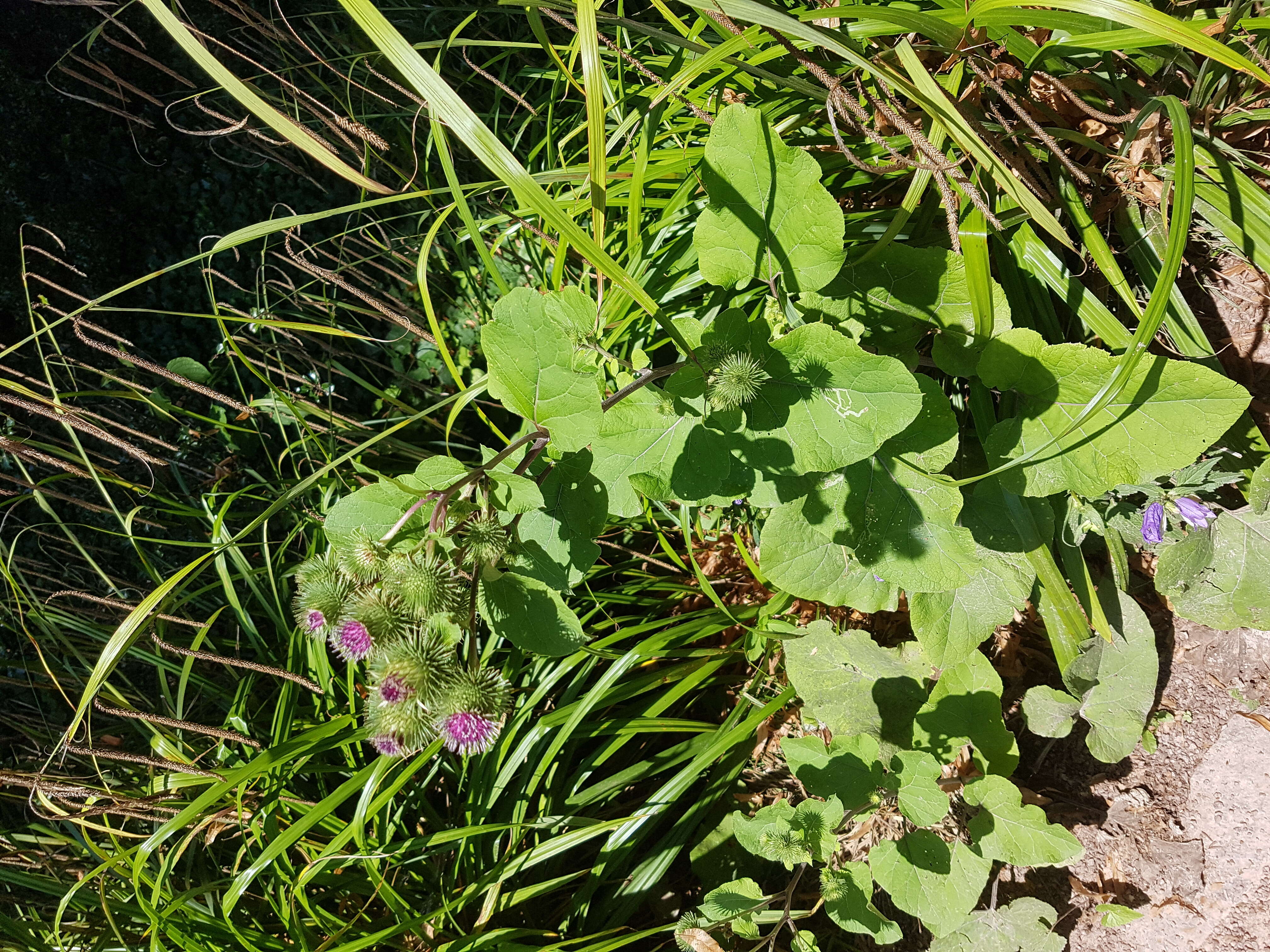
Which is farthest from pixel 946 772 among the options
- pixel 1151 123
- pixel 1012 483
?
pixel 1151 123

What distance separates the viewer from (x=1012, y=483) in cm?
148

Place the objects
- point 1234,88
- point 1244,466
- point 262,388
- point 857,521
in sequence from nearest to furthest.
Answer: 1. point 857,521
2. point 1234,88
3. point 1244,466
4. point 262,388

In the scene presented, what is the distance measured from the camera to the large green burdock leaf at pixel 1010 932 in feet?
6.22

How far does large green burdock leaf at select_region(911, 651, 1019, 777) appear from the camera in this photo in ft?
6.13

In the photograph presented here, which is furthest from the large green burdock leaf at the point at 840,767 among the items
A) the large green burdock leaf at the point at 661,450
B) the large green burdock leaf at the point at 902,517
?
the large green burdock leaf at the point at 661,450

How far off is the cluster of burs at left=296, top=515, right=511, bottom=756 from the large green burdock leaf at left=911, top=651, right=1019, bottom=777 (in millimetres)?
1301

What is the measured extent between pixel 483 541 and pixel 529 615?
0.75ft

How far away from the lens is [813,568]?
1.60 metres

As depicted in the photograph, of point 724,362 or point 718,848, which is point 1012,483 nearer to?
point 724,362

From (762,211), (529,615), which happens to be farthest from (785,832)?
(762,211)

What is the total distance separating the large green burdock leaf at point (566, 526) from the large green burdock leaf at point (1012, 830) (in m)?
1.27

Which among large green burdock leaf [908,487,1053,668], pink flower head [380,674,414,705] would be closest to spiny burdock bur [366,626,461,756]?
pink flower head [380,674,414,705]

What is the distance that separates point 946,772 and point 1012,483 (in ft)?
3.56

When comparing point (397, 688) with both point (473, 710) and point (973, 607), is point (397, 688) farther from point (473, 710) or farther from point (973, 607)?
point (973, 607)
